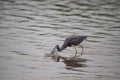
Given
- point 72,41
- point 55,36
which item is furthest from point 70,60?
point 55,36

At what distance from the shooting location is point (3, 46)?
1484 centimetres

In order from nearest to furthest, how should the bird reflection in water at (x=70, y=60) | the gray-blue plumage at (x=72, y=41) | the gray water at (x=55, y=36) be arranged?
the gray water at (x=55, y=36), the bird reflection in water at (x=70, y=60), the gray-blue plumage at (x=72, y=41)

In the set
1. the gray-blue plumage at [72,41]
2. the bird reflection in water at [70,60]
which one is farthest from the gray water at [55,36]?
the gray-blue plumage at [72,41]

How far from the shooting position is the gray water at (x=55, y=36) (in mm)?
12227

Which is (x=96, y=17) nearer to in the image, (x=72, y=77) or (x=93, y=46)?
(x=93, y=46)

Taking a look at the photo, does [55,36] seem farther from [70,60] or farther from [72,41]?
[70,60]

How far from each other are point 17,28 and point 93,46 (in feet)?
13.1

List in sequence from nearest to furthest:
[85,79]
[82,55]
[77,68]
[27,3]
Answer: [85,79]
[77,68]
[82,55]
[27,3]

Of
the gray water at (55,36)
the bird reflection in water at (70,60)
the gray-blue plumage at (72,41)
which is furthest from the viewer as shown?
the gray-blue plumage at (72,41)

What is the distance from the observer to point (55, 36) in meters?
16.5

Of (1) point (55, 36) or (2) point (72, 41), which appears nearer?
(2) point (72, 41)

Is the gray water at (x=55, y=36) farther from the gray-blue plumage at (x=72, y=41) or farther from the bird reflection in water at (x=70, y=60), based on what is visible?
the gray-blue plumage at (x=72, y=41)

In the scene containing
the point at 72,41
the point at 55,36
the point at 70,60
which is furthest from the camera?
the point at 55,36

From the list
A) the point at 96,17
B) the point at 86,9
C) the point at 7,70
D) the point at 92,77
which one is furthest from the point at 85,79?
the point at 86,9
